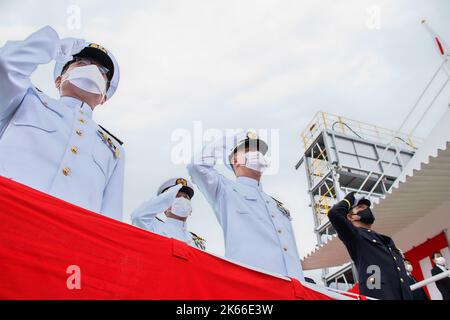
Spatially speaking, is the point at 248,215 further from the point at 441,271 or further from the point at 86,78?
the point at 441,271

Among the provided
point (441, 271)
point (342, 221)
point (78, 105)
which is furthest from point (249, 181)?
point (441, 271)

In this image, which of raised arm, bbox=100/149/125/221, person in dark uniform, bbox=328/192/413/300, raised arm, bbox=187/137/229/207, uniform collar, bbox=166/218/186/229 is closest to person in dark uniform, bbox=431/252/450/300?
person in dark uniform, bbox=328/192/413/300

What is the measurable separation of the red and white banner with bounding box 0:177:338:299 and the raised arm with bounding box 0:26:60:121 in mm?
712

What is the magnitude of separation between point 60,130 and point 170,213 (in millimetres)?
2808

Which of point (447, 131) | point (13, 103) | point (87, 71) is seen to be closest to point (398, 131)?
point (447, 131)

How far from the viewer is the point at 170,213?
16.9 feet

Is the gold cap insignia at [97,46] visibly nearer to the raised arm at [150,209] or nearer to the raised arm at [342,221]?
the raised arm at [150,209]

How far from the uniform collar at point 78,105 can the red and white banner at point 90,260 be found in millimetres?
1134

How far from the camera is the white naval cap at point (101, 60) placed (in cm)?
300

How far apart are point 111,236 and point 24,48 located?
1.15m

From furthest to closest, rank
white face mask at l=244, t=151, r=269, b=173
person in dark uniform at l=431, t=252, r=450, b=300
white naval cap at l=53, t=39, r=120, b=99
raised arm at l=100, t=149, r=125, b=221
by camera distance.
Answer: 1. person in dark uniform at l=431, t=252, r=450, b=300
2. white face mask at l=244, t=151, r=269, b=173
3. white naval cap at l=53, t=39, r=120, b=99
4. raised arm at l=100, t=149, r=125, b=221

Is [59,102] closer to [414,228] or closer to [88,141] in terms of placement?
[88,141]

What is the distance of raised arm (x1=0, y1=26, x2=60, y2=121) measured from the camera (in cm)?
215

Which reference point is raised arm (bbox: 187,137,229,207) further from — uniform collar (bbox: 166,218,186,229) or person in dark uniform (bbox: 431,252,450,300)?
person in dark uniform (bbox: 431,252,450,300)
